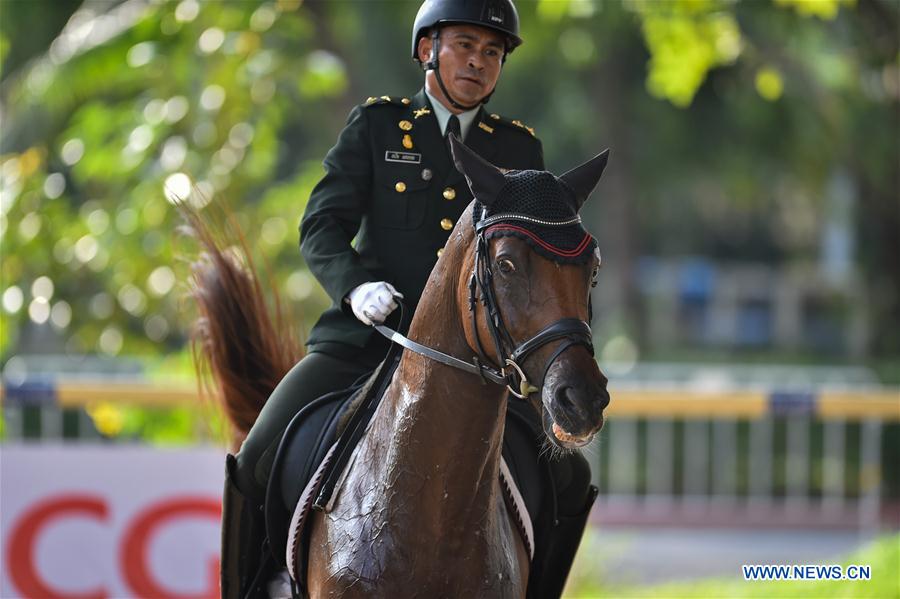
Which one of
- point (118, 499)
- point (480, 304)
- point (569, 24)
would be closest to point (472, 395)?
point (480, 304)

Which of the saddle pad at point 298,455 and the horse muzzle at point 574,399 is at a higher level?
the horse muzzle at point 574,399

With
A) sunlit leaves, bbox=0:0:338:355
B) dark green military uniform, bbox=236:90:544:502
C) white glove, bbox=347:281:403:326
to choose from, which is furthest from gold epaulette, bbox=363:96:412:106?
sunlit leaves, bbox=0:0:338:355

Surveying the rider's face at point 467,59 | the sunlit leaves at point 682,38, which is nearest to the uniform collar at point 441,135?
the rider's face at point 467,59

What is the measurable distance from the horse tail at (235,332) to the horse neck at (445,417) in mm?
1576

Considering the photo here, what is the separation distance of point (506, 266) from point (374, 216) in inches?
38.9

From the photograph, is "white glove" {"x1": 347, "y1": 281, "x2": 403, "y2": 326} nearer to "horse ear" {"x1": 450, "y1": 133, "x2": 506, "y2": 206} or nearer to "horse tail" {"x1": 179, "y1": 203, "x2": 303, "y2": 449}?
"horse ear" {"x1": 450, "y1": 133, "x2": 506, "y2": 206}

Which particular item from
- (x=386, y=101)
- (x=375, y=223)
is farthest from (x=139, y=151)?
(x=375, y=223)

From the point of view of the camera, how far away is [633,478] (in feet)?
34.7

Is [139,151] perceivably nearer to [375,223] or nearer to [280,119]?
[280,119]

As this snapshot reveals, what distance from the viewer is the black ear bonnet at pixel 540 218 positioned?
2.89 m

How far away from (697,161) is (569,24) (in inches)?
203

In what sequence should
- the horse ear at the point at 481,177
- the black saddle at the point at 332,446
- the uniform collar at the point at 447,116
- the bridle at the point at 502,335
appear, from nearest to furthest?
the bridle at the point at 502,335 < the horse ear at the point at 481,177 < the black saddle at the point at 332,446 < the uniform collar at the point at 447,116

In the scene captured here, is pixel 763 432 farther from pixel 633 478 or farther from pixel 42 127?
pixel 42 127

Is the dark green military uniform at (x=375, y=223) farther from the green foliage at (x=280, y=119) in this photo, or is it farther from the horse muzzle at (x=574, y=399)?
the green foliage at (x=280, y=119)
